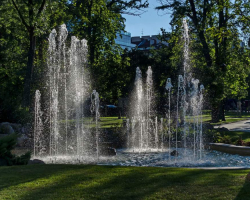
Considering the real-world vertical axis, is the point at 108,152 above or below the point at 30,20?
below

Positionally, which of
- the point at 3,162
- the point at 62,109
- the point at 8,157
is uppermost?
the point at 62,109

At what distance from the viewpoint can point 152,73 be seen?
28.6 metres

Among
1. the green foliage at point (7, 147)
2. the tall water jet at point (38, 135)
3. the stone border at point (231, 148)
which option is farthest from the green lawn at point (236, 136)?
the green foliage at point (7, 147)

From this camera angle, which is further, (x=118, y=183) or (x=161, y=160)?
(x=161, y=160)

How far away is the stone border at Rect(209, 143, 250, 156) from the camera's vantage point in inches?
497

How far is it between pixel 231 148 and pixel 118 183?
7825 mm

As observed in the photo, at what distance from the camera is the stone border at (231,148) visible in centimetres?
1261

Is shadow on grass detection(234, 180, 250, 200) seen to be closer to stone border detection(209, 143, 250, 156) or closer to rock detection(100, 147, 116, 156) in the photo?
stone border detection(209, 143, 250, 156)

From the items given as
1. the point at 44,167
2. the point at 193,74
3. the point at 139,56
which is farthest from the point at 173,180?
the point at 139,56

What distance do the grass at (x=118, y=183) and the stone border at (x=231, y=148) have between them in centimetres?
562

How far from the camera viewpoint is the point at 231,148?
13.2 metres

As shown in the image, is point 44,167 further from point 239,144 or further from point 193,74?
point 193,74

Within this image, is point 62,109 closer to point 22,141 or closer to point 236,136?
point 22,141

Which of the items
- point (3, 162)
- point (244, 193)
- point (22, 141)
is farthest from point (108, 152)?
point (244, 193)
